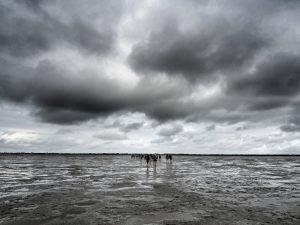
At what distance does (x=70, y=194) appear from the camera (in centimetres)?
1675

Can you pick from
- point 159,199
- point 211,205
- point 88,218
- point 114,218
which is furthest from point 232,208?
point 88,218

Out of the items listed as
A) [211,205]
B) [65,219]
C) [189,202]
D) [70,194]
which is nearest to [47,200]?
[70,194]

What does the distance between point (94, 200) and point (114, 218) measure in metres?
4.37

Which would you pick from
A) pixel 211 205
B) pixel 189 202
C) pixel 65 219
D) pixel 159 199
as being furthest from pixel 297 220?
pixel 65 219

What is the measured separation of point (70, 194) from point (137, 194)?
449 cm

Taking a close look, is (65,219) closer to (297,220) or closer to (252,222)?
(252,222)

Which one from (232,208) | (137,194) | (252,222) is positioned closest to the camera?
(252,222)

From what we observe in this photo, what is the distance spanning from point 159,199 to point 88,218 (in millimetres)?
5364

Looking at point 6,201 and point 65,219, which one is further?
point 6,201

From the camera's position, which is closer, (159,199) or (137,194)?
(159,199)

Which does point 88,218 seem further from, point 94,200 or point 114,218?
point 94,200

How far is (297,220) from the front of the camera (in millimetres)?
10703

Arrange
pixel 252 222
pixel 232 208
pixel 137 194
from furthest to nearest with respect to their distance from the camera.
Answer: pixel 137 194 < pixel 232 208 < pixel 252 222

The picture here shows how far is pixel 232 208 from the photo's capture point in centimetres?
1277
